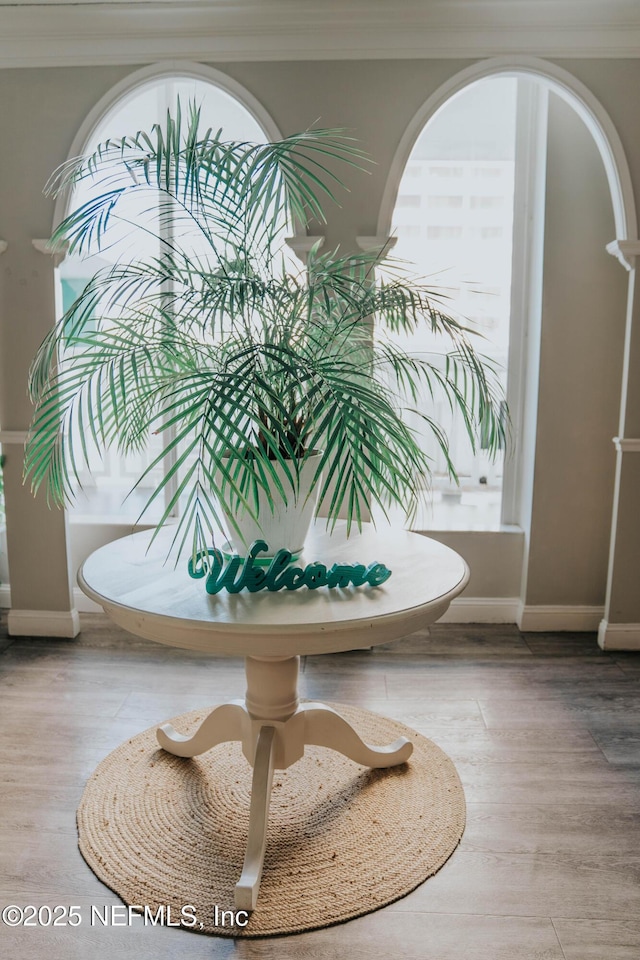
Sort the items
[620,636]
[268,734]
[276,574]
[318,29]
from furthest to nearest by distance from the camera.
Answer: [620,636], [318,29], [268,734], [276,574]

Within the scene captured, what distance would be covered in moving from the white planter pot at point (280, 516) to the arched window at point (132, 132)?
57.4 inches

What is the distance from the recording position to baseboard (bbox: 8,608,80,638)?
9.61 ft

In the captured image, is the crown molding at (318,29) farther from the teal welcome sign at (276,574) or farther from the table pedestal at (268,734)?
the table pedestal at (268,734)

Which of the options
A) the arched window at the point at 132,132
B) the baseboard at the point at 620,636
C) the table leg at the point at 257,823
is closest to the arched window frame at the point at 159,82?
the arched window at the point at 132,132

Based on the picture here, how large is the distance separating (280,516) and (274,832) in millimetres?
775

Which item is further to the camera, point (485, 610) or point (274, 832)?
point (485, 610)

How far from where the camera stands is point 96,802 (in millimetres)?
1844

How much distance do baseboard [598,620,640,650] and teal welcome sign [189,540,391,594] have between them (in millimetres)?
1601

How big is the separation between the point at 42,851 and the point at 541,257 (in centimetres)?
264

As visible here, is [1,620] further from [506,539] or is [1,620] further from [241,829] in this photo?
[506,539]

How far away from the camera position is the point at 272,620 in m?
1.40

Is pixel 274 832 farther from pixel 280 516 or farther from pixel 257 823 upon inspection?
pixel 280 516

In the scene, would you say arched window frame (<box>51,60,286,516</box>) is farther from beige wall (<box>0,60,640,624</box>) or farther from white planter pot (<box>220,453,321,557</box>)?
white planter pot (<box>220,453,321,557</box>)

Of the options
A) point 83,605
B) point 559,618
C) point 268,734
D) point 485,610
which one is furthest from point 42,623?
point 559,618
